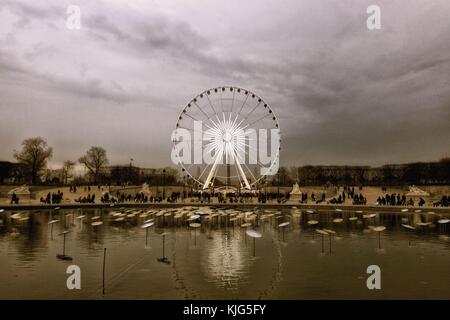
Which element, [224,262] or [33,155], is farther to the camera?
[33,155]

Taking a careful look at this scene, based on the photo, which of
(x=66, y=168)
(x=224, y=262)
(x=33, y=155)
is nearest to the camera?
(x=224, y=262)

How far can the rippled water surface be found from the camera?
36.7ft

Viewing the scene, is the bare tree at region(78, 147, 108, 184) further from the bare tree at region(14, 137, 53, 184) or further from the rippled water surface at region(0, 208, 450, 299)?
the rippled water surface at region(0, 208, 450, 299)

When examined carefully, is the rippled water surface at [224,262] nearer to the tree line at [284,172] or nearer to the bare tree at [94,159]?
the tree line at [284,172]

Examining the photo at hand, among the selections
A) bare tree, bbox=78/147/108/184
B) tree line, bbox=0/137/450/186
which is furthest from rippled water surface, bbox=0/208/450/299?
bare tree, bbox=78/147/108/184

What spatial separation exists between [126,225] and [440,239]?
59.7ft

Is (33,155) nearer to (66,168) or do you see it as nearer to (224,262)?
(66,168)

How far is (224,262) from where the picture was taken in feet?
50.2

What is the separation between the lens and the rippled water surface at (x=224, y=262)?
11190 millimetres

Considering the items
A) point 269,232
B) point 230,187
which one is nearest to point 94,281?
point 269,232

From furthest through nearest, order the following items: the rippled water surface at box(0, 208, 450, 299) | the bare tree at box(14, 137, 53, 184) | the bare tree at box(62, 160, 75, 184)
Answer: the bare tree at box(62, 160, 75, 184), the bare tree at box(14, 137, 53, 184), the rippled water surface at box(0, 208, 450, 299)

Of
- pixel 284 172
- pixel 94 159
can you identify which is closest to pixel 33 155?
pixel 94 159
